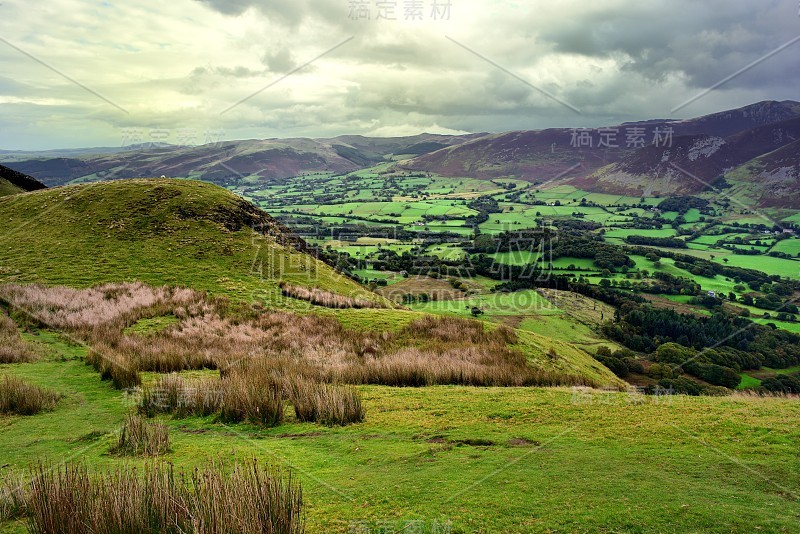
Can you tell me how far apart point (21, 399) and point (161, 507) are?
778 centimetres

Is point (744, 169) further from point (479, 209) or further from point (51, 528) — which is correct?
point (51, 528)

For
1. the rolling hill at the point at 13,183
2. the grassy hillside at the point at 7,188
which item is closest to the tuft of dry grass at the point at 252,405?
the grassy hillside at the point at 7,188

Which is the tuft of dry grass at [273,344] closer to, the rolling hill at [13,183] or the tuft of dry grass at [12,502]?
the tuft of dry grass at [12,502]

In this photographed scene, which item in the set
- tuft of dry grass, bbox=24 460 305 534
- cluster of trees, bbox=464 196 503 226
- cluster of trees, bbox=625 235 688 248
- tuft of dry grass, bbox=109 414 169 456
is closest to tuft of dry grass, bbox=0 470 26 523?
tuft of dry grass, bbox=24 460 305 534

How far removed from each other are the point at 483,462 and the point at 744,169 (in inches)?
10210

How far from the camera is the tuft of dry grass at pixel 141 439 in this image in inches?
291

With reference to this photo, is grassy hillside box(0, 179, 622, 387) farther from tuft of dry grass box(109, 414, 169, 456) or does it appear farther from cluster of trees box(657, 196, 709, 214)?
cluster of trees box(657, 196, 709, 214)

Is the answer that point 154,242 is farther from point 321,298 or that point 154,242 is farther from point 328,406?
point 328,406

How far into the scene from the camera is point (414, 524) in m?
4.93

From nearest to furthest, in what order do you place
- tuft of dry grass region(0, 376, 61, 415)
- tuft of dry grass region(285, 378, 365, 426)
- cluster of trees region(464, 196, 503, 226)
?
tuft of dry grass region(0, 376, 61, 415), tuft of dry grass region(285, 378, 365, 426), cluster of trees region(464, 196, 503, 226)

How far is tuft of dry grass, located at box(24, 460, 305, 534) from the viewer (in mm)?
4105

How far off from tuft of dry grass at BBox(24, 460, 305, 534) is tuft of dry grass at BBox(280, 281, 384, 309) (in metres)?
20.2

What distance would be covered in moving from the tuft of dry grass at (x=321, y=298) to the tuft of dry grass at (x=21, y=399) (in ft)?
51.3

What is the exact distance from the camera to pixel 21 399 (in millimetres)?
9391
